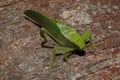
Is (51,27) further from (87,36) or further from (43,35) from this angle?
(87,36)

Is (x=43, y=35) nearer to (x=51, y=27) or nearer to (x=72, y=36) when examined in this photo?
(x=51, y=27)

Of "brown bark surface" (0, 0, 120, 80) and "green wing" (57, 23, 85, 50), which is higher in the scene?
"green wing" (57, 23, 85, 50)

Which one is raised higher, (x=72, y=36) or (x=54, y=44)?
(x=72, y=36)

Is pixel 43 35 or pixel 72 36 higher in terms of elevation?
pixel 72 36

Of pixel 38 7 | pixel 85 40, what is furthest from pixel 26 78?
pixel 38 7

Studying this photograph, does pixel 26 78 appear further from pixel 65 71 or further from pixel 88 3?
pixel 88 3

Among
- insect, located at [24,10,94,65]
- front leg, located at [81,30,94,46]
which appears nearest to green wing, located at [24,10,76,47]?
insect, located at [24,10,94,65]

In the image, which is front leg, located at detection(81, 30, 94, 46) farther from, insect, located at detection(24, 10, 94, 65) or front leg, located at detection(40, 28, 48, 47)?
front leg, located at detection(40, 28, 48, 47)

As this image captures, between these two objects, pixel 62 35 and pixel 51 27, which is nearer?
pixel 62 35

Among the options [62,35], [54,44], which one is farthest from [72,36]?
[54,44]

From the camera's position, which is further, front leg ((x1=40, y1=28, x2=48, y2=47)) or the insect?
front leg ((x1=40, y1=28, x2=48, y2=47))
